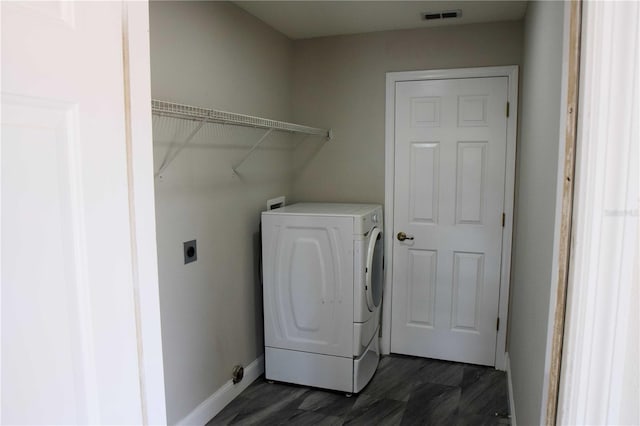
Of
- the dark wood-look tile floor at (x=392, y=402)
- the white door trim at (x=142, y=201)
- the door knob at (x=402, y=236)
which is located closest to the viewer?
the white door trim at (x=142, y=201)

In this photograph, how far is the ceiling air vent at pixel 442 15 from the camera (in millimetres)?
2906

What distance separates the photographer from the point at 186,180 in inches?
92.1

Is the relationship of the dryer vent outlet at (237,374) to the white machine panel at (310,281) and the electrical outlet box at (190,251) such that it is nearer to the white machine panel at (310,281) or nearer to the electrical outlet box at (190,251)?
the white machine panel at (310,281)

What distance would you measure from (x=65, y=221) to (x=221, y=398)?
2229 mm

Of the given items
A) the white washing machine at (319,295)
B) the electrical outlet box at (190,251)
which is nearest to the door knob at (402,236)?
the white washing machine at (319,295)

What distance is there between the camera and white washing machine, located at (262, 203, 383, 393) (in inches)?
112

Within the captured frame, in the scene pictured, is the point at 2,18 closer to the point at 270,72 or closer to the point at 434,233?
the point at 270,72

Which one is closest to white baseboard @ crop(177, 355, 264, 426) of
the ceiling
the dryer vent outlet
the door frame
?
the dryer vent outlet

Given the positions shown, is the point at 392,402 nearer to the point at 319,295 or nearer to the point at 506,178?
the point at 319,295

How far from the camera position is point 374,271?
122 inches

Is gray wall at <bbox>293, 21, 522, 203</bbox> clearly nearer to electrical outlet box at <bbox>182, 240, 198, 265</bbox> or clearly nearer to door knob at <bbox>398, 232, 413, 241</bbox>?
door knob at <bbox>398, 232, 413, 241</bbox>

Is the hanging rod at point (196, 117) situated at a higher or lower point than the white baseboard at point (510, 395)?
higher

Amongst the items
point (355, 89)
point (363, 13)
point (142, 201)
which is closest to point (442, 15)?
point (363, 13)

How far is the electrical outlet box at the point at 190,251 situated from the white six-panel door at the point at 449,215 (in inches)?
64.2
